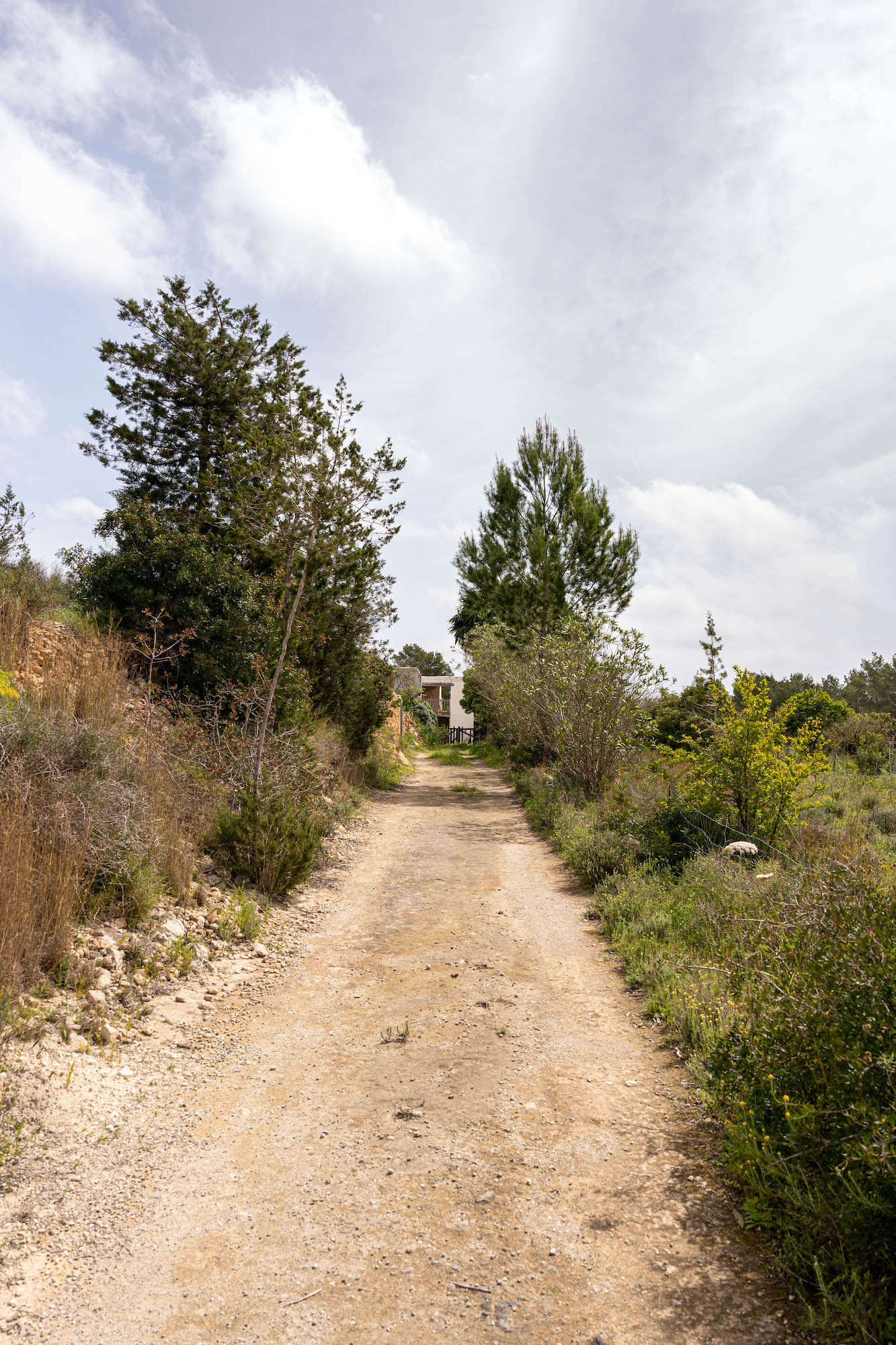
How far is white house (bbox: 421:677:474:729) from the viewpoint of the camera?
46.6 metres

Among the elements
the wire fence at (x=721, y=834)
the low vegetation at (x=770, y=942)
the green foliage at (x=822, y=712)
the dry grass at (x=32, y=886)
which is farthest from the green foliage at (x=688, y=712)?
the dry grass at (x=32, y=886)

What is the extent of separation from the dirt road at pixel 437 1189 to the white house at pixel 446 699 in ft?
132

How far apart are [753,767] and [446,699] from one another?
149ft

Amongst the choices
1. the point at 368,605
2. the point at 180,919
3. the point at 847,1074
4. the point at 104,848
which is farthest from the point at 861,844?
the point at 368,605

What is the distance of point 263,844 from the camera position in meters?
6.84

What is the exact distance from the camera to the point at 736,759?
26.1 ft

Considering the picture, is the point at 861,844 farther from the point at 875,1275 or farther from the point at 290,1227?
the point at 290,1227

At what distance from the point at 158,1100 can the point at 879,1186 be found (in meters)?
3.14

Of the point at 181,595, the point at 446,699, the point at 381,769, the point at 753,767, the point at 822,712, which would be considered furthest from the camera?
the point at 446,699

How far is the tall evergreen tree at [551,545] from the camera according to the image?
18.5 m

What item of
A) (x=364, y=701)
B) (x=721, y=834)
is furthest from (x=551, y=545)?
(x=721, y=834)

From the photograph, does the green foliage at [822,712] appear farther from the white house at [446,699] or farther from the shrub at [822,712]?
the white house at [446,699]

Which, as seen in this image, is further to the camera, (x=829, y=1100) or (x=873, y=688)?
(x=873, y=688)

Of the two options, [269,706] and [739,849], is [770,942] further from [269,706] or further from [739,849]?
[269,706]
